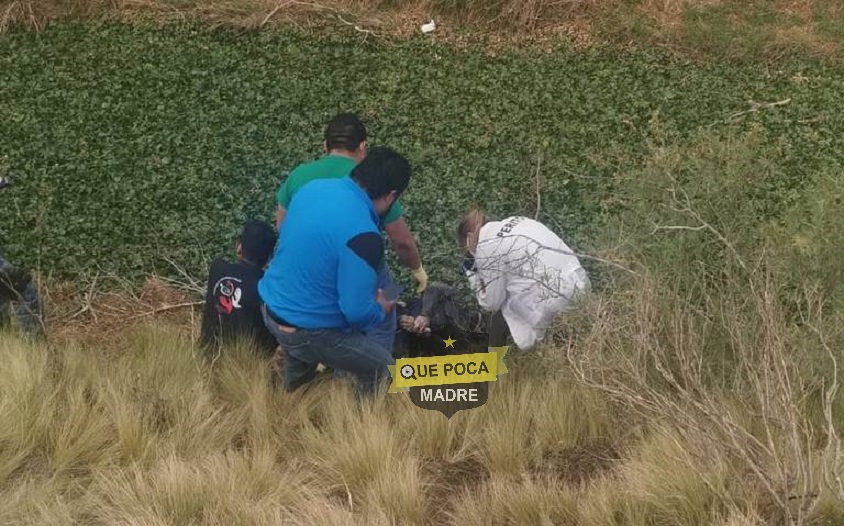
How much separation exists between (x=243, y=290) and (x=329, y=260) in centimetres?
108

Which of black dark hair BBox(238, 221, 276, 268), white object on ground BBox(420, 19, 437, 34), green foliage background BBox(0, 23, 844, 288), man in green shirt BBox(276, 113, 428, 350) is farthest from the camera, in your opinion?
white object on ground BBox(420, 19, 437, 34)

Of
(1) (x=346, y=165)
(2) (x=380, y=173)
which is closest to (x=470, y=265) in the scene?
(1) (x=346, y=165)

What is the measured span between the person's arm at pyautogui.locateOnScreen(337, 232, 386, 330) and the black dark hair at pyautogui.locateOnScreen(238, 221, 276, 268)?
104 cm

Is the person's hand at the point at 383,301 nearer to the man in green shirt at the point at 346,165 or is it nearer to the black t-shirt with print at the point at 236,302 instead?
the man in green shirt at the point at 346,165

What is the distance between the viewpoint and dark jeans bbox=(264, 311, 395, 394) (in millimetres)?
4344

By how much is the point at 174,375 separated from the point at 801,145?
20.6ft

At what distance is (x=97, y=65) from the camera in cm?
1040

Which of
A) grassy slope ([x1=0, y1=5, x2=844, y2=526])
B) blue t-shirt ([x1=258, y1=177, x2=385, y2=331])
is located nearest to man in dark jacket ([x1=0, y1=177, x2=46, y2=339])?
grassy slope ([x1=0, y1=5, x2=844, y2=526])

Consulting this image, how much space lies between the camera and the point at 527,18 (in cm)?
1122

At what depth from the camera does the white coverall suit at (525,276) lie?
4.77 meters

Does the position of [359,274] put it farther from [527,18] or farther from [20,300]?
[527,18]

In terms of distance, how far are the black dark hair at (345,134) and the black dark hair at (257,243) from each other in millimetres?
602

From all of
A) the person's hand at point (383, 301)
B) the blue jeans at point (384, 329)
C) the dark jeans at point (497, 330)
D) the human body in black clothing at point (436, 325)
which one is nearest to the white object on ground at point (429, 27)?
the human body in black clothing at point (436, 325)

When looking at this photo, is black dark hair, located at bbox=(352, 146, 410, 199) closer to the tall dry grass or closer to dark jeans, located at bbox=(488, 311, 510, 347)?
the tall dry grass
